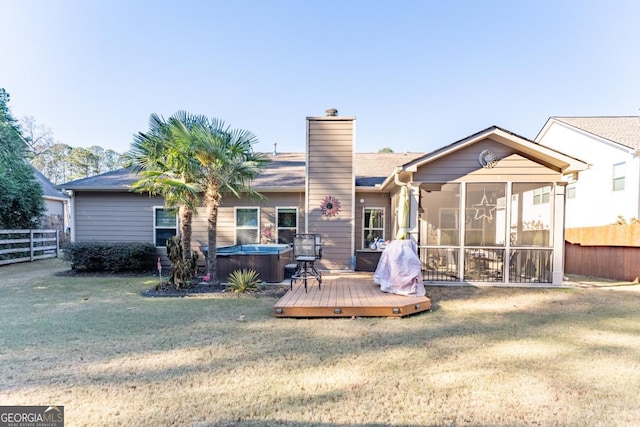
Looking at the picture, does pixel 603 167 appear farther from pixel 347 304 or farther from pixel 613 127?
pixel 347 304

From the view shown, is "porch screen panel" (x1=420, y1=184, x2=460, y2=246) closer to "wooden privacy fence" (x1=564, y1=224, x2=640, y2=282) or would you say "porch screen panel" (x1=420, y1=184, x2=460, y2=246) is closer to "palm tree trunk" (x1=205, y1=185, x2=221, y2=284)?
"wooden privacy fence" (x1=564, y1=224, x2=640, y2=282)

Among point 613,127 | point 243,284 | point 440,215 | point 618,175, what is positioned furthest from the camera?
point 613,127

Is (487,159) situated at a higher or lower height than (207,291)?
higher

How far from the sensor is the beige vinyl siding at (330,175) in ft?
29.1

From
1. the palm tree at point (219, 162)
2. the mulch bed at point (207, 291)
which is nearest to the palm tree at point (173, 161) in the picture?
the palm tree at point (219, 162)

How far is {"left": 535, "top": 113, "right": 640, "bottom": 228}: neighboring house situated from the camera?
1056cm

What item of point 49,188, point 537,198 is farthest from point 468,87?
point 49,188

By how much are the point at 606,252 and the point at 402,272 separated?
7690mm

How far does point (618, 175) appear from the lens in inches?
439

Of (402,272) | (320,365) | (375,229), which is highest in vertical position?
(375,229)

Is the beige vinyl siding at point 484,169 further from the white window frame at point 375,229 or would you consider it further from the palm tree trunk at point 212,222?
the palm tree trunk at point 212,222

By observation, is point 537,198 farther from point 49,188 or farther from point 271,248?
point 49,188

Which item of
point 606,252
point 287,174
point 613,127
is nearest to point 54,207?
point 287,174

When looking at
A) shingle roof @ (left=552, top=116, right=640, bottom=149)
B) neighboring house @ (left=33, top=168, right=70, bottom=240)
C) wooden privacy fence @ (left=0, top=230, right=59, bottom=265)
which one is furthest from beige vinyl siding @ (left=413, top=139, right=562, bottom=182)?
neighboring house @ (left=33, top=168, right=70, bottom=240)
